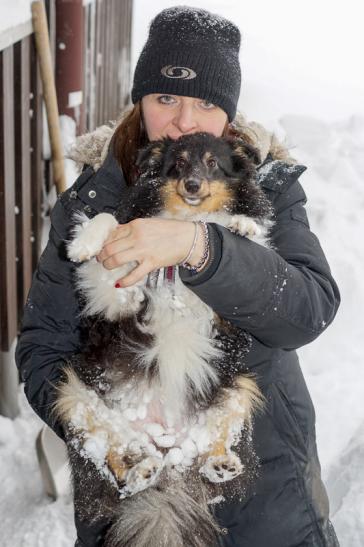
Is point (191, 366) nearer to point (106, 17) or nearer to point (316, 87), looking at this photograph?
point (106, 17)

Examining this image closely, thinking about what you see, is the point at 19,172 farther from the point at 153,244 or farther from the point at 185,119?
the point at 153,244

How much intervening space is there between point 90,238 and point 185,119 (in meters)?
0.70

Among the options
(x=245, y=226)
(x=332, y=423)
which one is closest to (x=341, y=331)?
(x=332, y=423)

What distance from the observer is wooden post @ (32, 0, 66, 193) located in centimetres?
384

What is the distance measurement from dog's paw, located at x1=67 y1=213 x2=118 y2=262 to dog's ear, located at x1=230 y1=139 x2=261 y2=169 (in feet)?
2.04

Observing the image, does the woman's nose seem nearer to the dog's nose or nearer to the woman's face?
the woman's face

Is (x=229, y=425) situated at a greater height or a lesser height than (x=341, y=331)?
greater

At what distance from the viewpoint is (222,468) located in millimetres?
1905

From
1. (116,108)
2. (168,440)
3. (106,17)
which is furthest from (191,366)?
(116,108)

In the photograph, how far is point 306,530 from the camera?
191cm

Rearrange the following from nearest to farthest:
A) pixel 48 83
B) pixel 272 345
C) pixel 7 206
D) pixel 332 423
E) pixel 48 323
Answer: pixel 272 345 → pixel 48 323 → pixel 7 206 → pixel 332 423 → pixel 48 83

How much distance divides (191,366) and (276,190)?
701 mm

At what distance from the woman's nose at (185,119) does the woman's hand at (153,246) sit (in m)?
0.76

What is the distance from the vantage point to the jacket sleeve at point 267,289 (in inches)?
61.9
